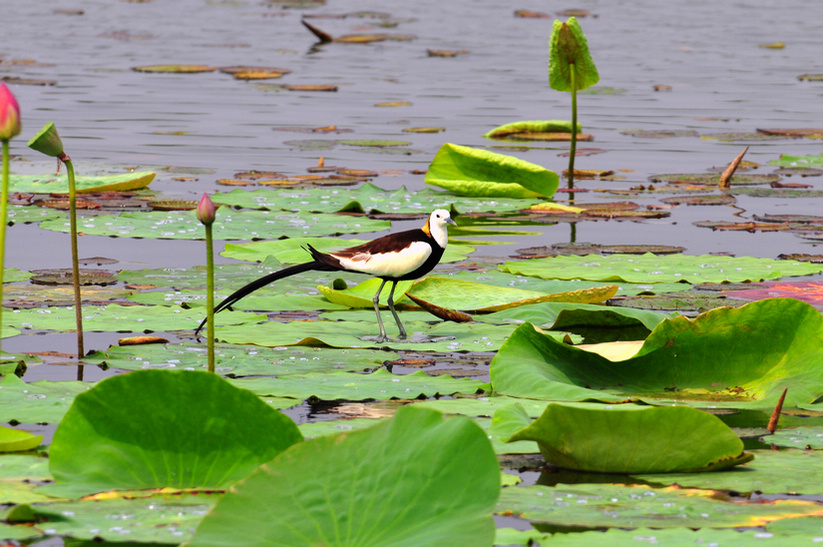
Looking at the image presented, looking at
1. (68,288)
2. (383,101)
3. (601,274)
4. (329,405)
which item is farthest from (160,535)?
(383,101)

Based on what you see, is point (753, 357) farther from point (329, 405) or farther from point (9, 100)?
point (9, 100)

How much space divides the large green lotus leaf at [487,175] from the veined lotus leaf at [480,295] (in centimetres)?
256

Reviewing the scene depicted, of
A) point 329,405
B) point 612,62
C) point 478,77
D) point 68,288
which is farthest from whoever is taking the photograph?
point 612,62

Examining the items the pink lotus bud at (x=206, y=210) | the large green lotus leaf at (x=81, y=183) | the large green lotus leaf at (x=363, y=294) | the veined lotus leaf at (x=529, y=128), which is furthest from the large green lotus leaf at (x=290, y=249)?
the veined lotus leaf at (x=529, y=128)

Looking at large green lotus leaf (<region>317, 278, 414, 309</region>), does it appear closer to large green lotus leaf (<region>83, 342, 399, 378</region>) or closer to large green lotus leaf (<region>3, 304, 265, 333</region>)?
large green lotus leaf (<region>3, 304, 265, 333</region>)

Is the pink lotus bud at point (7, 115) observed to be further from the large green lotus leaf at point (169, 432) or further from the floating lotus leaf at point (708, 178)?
the floating lotus leaf at point (708, 178)

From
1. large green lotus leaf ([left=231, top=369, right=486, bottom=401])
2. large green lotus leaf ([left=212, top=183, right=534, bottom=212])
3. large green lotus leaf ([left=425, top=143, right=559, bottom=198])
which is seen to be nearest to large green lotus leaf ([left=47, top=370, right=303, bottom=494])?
large green lotus leaf ([left=231, top=369, right=486, bottom=401])

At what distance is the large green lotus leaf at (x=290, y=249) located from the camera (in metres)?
4.67

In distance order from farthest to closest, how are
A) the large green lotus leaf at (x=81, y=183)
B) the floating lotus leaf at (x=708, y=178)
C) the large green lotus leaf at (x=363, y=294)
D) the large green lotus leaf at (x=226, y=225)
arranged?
the floating lotus leaf at (x=708, y=178) → the large green lotus leaf at (x=81, y=183) → the large green lotus leaf at (x=226, y=225) → the large green lotus leaf at (x=363, y=294)

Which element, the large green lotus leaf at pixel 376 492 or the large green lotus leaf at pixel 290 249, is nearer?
the large green lotus leaf at pixel 376 492

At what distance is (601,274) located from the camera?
174 inches

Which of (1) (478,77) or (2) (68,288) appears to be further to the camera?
(1) (478,77)

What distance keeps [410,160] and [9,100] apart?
6.26 meters

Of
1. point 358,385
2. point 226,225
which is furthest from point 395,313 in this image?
point 226,225
